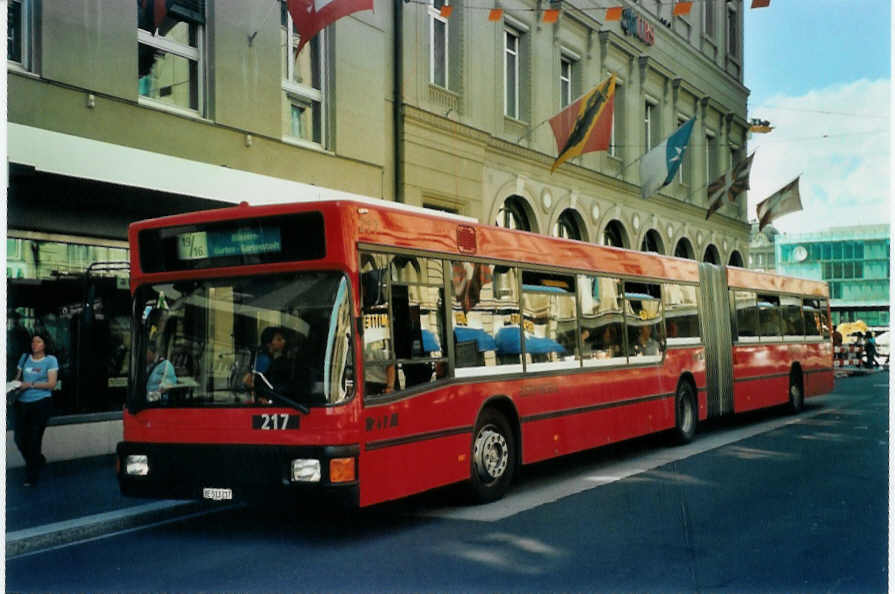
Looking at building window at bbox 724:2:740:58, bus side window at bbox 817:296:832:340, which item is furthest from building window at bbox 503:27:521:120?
bus side window at bbox 817:296:832:340

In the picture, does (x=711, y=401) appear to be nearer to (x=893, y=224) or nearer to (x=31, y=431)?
(x=893, y=224)

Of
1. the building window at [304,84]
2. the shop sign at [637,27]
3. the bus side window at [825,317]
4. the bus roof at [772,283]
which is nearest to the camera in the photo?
the building window at [304,84]

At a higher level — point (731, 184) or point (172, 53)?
point (172, 53)

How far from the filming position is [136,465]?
8188mm

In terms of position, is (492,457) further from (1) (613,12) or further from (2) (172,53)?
(1) (613,12)

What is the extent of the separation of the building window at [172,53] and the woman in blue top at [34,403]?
3886 mm

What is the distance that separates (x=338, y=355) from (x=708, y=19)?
17.1 m

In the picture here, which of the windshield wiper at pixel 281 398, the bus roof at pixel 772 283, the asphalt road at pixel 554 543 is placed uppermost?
the bus roof at pixel 772 283

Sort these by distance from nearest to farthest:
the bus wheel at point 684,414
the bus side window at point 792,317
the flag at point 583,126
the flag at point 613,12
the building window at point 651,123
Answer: the bus wheel at point 684,414
the flag at point 613,12
the flag at point 583,126
the bus side window at point 792,317
the building window at point 651,123

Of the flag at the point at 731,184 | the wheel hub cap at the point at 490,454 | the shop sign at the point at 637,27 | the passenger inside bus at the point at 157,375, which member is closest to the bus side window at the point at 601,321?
the wheel hub cap at the point at 490,454

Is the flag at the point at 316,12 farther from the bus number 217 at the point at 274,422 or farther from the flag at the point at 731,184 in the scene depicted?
the flag at the point at 731,184

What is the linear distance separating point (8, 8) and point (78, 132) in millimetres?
1506

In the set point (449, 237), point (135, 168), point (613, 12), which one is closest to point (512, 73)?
point (613, 12)

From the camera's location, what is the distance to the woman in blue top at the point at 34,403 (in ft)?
35.2
